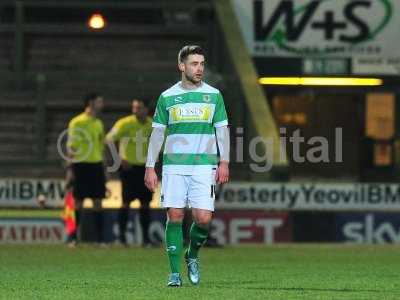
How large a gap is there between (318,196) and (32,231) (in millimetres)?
4344

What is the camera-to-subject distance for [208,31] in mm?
25188

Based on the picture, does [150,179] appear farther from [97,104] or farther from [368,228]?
[368,228]

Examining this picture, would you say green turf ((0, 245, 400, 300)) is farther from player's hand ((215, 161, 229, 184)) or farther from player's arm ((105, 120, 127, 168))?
player's arm ((105, 120, 127, 168))

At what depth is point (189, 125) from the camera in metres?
12.5

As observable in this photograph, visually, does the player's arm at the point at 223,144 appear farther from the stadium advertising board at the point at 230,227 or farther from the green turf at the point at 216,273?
the stadium advertising board at the point at 230,227

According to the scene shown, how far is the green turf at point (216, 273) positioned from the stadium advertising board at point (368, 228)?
1401 mm

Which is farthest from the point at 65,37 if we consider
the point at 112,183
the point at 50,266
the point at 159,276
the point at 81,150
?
the point at 159,276

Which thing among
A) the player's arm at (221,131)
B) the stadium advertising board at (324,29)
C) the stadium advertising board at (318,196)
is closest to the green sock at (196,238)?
the player's arm at (221,131)

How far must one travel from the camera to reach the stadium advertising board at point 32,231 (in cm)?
2159

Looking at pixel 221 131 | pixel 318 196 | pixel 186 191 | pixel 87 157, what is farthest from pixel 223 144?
pixel 318 196

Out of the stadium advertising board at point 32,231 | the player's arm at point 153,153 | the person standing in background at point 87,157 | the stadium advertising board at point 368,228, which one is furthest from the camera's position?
the stadium advertising board at point 368,228

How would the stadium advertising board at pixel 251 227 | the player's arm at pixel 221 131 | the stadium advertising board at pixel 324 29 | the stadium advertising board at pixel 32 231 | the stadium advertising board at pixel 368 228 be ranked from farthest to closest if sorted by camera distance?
the stadium advertising board at pixel 324 29, the stadium advertising board at pixel 368 228, the stadium advertising board at pixel 251 227, the stadium advertising board at pixel 32 231, the player's arm at pixel 221 131

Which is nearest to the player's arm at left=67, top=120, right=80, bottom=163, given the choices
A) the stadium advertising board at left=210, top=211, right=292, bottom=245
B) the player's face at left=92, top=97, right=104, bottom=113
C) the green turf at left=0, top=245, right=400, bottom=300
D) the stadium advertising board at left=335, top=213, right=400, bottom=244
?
the player's face at left=92, top=97, right=104, bottom=113

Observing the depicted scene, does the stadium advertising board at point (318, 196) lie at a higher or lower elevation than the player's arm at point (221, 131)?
lower
